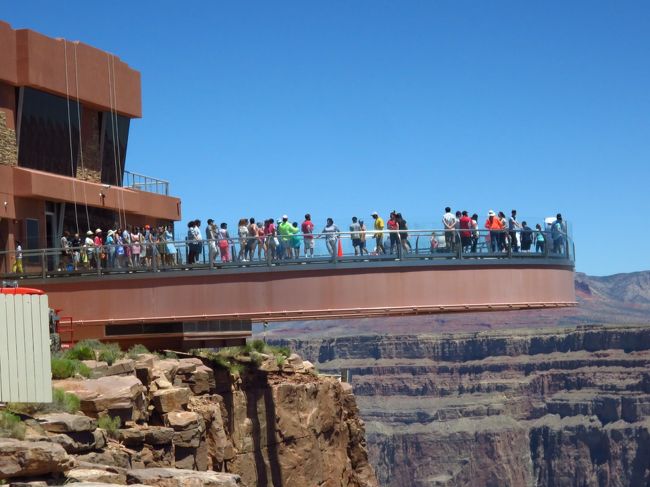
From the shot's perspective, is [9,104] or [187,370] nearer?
[187,370]

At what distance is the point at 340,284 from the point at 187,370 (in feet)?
23.8

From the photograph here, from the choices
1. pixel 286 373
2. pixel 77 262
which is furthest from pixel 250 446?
pixel 77 262

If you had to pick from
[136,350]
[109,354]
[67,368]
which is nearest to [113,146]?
[136,350]

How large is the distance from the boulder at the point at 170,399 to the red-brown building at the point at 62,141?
10.7m

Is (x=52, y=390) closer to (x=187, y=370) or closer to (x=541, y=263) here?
(x=187, y=370)

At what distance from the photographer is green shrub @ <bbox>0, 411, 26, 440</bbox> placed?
1062 inches

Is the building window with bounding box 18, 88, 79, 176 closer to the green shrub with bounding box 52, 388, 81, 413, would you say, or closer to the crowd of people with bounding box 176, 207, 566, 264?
the crowd of people with bounding box 176, 207, 566, 264

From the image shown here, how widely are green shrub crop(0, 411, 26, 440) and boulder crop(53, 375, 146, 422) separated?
6427 mm

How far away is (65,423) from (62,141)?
97.5 ft

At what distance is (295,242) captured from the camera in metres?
42.8

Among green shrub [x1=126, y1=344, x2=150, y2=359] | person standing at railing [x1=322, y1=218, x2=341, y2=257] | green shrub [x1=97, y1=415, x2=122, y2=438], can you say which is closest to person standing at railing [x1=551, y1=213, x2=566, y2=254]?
person standing at railing [x1=322, y1=218, x2=341, y2=257]

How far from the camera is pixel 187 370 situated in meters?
46.6

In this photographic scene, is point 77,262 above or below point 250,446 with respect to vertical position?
above

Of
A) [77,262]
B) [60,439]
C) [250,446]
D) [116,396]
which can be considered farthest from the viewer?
[250,446]
